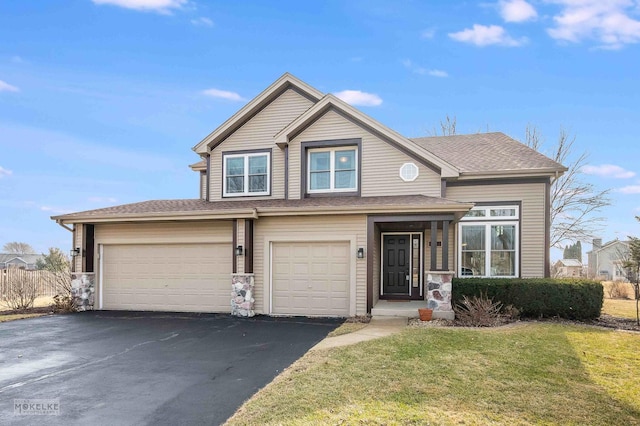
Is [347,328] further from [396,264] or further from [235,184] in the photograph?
[235,184]

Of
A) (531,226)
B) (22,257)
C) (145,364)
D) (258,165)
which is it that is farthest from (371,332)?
(22,257)

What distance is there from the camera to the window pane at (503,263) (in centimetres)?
1183

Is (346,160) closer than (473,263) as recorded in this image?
No

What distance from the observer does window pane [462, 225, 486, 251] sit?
12.0 metres

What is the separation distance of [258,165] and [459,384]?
9.76 metres

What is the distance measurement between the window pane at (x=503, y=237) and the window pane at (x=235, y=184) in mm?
8341

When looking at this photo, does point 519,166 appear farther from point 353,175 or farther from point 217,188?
point 217,188

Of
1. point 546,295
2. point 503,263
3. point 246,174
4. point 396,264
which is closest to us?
Result: point 546,295

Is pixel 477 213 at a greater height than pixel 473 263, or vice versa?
pixel 477 213

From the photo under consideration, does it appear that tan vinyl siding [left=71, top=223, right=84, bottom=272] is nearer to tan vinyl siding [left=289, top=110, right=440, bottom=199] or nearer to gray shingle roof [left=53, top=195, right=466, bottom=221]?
gray shingle roof [left=53, top=195, right=466, bottom=221]

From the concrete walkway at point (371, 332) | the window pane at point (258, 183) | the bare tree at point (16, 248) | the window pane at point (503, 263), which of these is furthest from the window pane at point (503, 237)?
the bare tree at point (16, 248)

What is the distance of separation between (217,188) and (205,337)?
20.6 feet

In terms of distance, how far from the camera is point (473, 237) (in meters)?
12.1

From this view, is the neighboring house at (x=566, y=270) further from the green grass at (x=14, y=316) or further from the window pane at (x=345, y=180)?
the green grass at (x=14, y=316)
